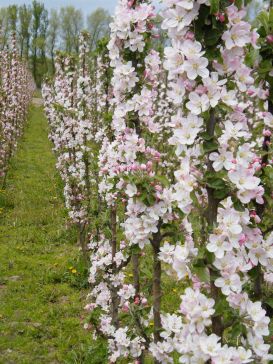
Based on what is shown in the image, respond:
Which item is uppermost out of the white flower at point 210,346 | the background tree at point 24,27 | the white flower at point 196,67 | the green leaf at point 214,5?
the background tree at point 24,27

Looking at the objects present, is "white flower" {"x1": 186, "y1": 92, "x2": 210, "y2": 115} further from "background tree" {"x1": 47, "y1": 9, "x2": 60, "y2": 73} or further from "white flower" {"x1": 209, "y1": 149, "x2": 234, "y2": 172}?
"background tree" {"x1": 47, "y1": 9, "x2": 60, "y2": 73}

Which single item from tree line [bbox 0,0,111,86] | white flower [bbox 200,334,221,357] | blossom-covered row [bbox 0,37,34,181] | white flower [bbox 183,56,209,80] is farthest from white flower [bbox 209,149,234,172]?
tree line [bbox 0,0,111,86]

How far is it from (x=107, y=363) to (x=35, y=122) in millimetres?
23416

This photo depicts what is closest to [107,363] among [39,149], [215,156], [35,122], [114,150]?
[114,150]

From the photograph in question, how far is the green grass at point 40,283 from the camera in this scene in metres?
5.68

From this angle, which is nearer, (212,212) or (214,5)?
(214,5)

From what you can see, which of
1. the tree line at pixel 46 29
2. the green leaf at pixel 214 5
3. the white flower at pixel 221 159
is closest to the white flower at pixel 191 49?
Answer: the green leaf at pixel 214 5

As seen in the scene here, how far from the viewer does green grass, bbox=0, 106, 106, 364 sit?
5.68 meters

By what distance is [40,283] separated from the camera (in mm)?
7469

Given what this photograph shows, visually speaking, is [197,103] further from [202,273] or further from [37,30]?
[37,30]

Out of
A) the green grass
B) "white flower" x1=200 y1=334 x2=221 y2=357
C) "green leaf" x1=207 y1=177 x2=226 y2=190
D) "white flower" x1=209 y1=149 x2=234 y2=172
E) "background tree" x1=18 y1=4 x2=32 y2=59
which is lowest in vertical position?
the green grass

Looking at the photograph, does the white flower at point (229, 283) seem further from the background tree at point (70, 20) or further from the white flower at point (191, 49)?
the background tree at point (70, 20)

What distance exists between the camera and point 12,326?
20.2 feet

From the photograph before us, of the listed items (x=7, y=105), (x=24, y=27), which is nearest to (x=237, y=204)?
(x=7, y=105)
